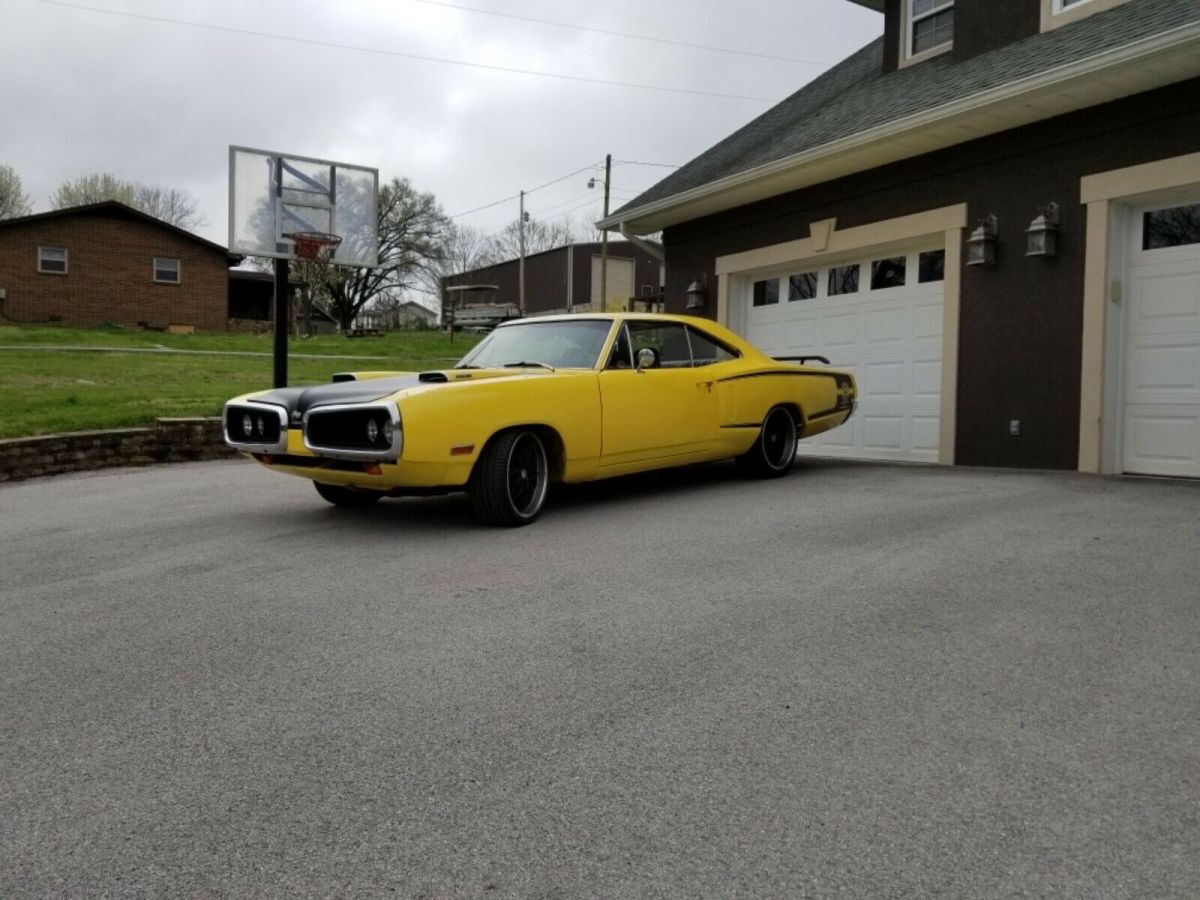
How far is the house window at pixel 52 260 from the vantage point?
28.2 meters

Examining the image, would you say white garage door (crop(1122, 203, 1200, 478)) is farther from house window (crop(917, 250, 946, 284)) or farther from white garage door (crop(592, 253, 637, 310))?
white garage door (crop(592, 253, 637, 310))

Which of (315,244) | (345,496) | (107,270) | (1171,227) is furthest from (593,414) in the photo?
(107,270)

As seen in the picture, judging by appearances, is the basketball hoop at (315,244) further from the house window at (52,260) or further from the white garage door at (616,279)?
the white garage door at (616,279)

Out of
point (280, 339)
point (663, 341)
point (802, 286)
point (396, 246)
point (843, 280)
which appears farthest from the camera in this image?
point (396, 246)

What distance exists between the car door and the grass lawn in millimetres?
6700

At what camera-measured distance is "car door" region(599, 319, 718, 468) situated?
6324 mm

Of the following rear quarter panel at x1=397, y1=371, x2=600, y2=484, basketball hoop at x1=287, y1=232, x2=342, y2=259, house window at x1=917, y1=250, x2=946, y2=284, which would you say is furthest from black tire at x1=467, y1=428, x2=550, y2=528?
basketball hoop at x1=287, y1=232, x2=342, y2=259

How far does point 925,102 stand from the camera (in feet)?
29.8

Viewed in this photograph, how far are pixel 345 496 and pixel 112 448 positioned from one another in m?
4.60

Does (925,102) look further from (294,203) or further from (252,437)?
(294,203)

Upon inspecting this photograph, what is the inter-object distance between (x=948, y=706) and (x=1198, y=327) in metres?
6.37

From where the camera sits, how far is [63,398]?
11812 millimetres

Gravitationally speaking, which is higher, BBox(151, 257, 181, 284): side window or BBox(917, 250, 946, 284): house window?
BBox(151, 257, 181, 284): side window

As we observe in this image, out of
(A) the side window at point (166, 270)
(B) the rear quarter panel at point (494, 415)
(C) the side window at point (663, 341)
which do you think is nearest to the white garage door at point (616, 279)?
(A) the side window at point (166, 270)
